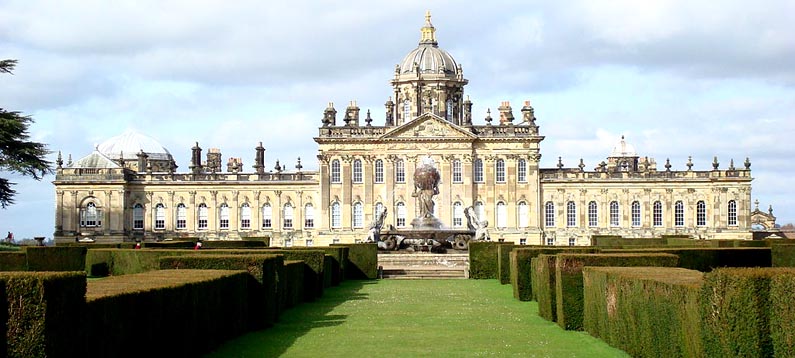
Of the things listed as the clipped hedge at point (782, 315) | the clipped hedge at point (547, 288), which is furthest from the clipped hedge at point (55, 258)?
the clipped hedge at point (782, 315)

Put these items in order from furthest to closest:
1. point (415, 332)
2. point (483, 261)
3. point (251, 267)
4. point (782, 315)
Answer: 1. point (483, 261)
2. point (251, 267)
3. point (415, 332)
4. point (782, 315)

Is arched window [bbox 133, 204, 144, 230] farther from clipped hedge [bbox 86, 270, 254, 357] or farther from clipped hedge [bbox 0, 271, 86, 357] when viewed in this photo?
clipped hedge [bbox 0, 271, 86, 357]

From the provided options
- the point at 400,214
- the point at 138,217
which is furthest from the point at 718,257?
the point at 138,217

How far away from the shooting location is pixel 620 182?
6969cm

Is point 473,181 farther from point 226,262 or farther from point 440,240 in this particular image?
point 226,262

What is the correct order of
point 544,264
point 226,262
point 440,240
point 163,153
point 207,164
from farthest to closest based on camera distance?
point 163,153, point 207,164, point 440,240, point 544,264, point 226,262

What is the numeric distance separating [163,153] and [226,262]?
70.7 metres

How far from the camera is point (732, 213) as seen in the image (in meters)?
69.1

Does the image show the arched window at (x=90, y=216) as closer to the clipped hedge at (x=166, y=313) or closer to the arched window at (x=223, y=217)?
the arched window at (x=223, y=217)

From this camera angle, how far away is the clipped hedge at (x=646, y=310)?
40.3ft

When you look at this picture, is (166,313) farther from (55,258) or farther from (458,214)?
(458,214)

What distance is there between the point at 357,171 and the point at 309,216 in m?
3.98

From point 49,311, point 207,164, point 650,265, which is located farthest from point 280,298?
point 207,164

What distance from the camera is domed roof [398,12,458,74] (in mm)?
74625
